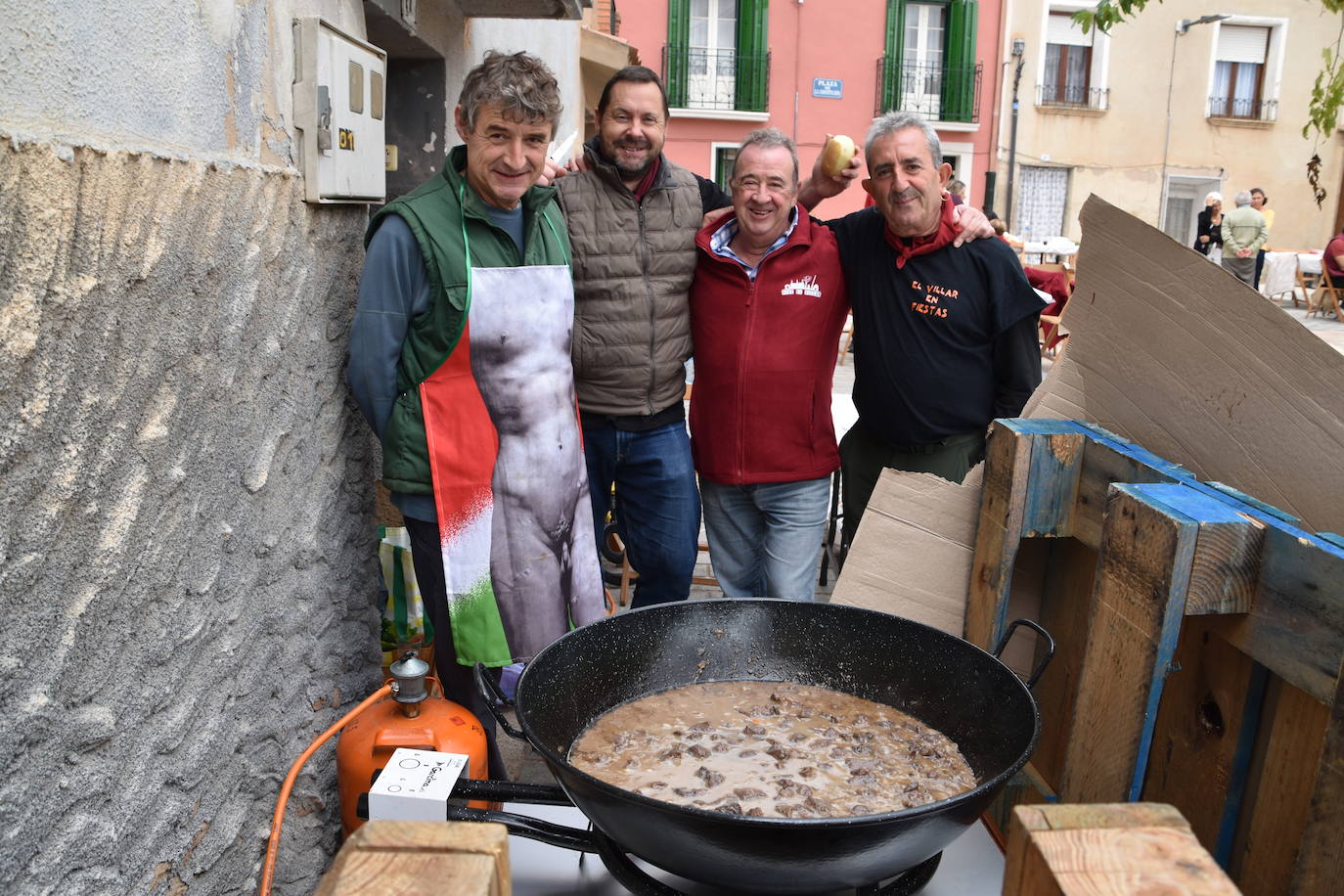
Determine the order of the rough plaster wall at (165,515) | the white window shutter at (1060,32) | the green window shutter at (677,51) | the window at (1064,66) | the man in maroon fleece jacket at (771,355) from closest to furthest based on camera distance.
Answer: the rough plaster wall at (165,515) → the man in maroon fleece jacket at (771,355) → the green window shutter at (677,51) → the white window shutter at (1060,32) → the window at (1064,66)

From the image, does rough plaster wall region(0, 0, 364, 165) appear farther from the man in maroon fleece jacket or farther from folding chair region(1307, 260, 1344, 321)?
folding chair region(1307, 260, 1344, 321)

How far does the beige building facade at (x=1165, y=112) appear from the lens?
22000mm

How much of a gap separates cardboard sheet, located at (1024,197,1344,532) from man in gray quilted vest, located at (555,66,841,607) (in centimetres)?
118

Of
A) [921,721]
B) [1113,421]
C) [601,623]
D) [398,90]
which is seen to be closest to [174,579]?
[601,623]

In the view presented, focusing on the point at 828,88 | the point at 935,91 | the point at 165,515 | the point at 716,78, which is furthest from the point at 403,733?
the point at 935,91

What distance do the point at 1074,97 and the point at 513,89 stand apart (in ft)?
74.5

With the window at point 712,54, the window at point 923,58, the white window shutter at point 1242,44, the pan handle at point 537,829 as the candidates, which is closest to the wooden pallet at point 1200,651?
the pan handle at point 537,829

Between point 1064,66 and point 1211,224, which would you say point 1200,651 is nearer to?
point 1211,224

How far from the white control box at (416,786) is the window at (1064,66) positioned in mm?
23358

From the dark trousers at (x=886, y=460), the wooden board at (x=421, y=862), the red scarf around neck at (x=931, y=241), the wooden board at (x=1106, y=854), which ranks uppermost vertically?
the red scarf around neck at (x=931, y=241)

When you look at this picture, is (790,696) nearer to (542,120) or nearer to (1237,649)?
(1237,649)

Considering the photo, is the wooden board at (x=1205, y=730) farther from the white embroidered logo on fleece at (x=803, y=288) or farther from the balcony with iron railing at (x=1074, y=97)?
the balcony with iron railing at (x=1074, y=97)

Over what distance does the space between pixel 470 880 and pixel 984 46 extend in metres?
23.7

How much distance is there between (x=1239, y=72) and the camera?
74.8ft
